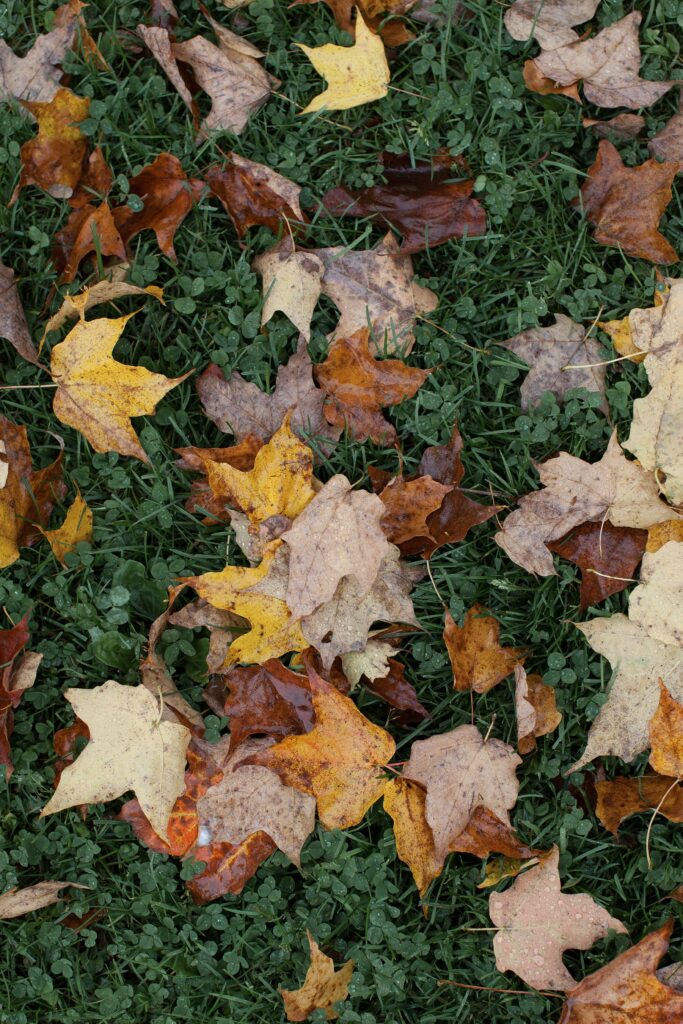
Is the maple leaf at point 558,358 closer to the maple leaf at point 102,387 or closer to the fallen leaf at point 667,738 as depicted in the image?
the fallen leaf at point 667,738

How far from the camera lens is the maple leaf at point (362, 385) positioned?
8.80 feet

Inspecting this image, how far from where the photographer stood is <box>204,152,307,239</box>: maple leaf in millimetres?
2746

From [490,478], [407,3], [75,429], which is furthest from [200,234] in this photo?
[490,478]

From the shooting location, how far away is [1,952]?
2537 millimetres

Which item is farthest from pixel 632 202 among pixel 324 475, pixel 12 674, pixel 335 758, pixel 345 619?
pixel 12 674

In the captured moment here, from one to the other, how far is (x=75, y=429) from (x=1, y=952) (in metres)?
1.41

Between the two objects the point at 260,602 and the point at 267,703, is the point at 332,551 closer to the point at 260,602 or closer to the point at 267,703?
the point at 260,602

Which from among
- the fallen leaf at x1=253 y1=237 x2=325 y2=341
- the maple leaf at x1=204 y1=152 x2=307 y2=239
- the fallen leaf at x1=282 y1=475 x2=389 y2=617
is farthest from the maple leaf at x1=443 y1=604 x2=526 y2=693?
the maple leaf at x1=204 y1=152 x2=307 y2=239

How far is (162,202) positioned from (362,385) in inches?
30.9

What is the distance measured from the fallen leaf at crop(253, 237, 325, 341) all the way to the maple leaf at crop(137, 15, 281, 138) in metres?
0.41

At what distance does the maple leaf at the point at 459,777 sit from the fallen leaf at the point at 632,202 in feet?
4.70

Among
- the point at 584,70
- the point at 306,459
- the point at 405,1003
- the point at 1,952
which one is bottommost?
Result: the point at 405,1003

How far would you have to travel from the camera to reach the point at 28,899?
8.24ft

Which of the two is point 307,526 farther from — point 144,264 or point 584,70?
point 584,70
